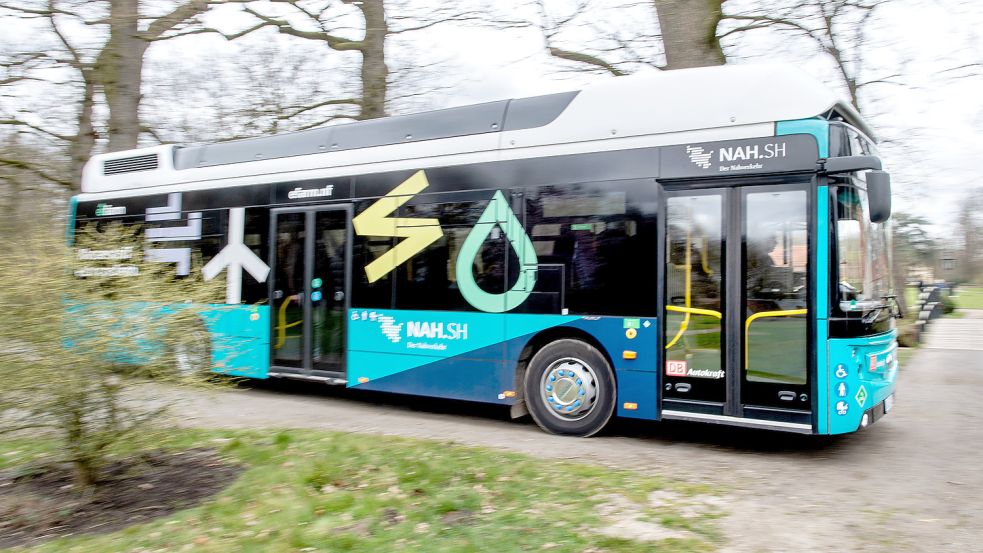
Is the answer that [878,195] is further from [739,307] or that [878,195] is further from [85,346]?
[85,346]

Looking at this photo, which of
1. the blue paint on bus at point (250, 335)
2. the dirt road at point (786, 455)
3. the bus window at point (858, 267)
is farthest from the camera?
the blue paint on bus at point (250, 335)

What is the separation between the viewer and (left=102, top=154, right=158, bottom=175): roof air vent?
11555mm

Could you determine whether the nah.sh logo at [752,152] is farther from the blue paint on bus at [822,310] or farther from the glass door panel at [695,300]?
the blue paint on bus at [822,310]

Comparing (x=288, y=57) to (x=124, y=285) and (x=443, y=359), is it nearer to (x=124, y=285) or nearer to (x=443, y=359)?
(x=443, y=359)

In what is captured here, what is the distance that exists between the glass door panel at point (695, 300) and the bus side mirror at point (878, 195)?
3.95 feet

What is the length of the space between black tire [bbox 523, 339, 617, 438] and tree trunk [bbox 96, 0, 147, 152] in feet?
28.8

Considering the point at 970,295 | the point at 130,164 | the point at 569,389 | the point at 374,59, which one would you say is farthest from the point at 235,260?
the point at 970,295

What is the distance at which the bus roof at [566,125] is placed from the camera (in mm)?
6734

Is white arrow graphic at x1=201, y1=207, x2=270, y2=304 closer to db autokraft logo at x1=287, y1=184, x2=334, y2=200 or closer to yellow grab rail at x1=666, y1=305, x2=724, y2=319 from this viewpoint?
db autokraft logo at x1=287, y1=184, x2=334, y2=200

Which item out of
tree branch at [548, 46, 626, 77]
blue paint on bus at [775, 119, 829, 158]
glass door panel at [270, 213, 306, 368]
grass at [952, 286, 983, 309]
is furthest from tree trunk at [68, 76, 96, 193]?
grass at [952, 286, 983, 309]

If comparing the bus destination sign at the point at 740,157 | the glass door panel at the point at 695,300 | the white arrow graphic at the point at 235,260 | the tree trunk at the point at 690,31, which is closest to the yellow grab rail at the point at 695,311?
the glass door panel at the point at 695,300

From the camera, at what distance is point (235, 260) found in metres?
10.4

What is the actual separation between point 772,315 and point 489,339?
2.87 meters

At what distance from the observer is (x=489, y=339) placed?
8039 millimetres
